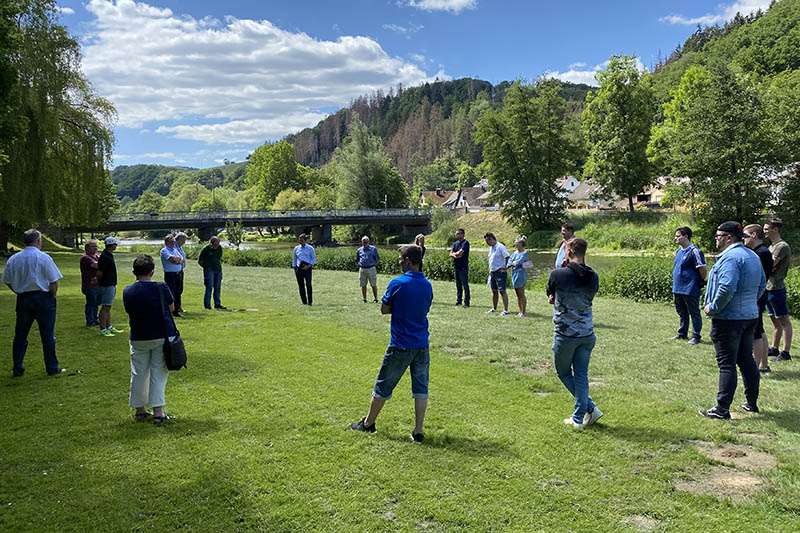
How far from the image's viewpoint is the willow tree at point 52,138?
25.4 metres

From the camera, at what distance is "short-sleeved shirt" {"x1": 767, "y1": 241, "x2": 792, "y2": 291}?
8062 millimetres

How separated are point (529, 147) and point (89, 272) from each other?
4921cm

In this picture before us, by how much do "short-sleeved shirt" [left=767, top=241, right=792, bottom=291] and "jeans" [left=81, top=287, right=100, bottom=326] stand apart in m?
12.8

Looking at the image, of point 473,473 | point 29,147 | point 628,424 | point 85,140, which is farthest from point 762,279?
point 85,140

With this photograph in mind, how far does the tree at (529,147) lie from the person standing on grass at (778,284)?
46.6 m

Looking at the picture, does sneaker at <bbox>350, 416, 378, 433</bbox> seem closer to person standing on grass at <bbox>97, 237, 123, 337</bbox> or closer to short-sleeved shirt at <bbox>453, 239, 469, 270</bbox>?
person standing on grass at <bbox>97, 237, 123, 337</bbox>

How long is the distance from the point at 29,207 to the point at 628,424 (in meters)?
30.7

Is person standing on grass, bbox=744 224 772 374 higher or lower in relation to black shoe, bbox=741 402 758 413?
higher

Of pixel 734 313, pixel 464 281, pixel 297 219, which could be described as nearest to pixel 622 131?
pixel 297 219

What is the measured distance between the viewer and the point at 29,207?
26766mm

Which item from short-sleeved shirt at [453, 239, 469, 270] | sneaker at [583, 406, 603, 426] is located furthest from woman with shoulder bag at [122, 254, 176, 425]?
short-sleeved shirt at [453, 239, 469, 270]

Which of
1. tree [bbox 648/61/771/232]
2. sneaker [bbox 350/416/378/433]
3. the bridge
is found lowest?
sneaker [bbox 350/416/378/433]

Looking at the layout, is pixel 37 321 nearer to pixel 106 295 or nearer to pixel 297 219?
pixel 106 295

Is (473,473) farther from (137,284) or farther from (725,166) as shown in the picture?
(725,166)
